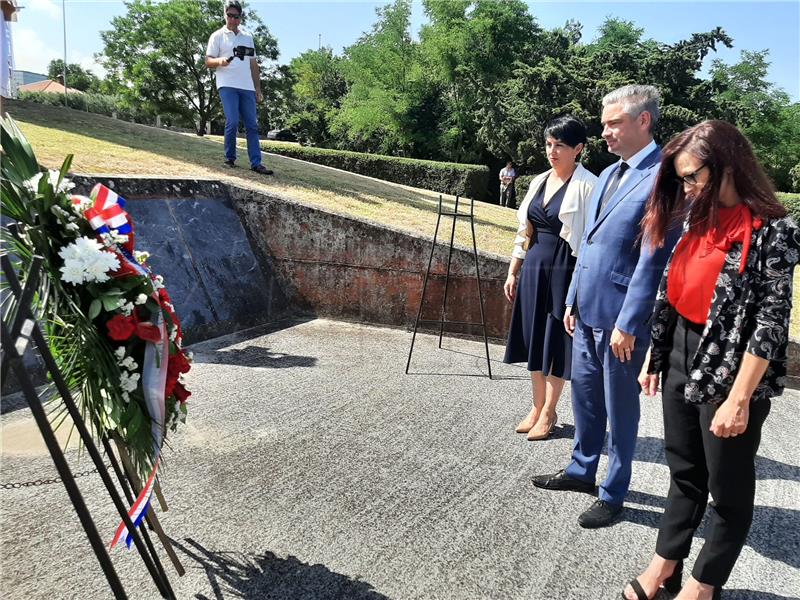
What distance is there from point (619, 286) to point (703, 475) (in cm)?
96

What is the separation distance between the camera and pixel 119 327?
2.09m

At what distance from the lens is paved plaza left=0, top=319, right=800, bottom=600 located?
2484 millimetres

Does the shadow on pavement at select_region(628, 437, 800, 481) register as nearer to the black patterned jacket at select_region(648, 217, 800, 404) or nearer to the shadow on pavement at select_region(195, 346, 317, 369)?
the black patterned jacket at select_region(648, 217, 800, 404)

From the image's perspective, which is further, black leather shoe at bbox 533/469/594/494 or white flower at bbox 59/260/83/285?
black leather shoe at bbox 533/469/594/494

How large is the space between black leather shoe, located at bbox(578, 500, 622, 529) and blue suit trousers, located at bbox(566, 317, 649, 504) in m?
0.03

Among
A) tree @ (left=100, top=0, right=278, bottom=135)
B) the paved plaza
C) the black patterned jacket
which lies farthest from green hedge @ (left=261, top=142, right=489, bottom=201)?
the black patterned jacket

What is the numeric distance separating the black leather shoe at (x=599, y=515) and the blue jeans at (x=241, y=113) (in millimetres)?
6993

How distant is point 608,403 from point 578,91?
2286cm

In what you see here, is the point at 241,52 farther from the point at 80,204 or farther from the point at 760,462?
the point at 760,462

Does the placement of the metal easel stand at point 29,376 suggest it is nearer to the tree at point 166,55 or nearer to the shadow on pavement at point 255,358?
the shadow on pavement at point 255,358

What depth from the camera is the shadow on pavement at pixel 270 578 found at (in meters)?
2.38

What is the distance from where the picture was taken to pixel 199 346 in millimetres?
5758

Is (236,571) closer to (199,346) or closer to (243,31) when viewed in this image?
(199,346)

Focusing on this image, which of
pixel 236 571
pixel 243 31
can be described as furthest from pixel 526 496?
pixel 243 31
